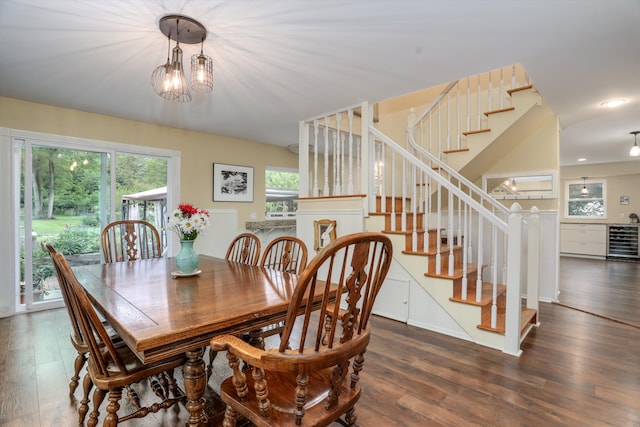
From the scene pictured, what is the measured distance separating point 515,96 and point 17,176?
531 centimetres

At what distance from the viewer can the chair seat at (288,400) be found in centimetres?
105

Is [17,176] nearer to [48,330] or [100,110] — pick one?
[100,110]

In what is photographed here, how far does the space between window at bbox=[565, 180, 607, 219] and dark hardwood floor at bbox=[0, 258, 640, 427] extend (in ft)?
19.5

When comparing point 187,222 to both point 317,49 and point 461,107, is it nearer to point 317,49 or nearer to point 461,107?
point 317,49

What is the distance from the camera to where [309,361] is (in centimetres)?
101

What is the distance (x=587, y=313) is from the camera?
11.0 ft

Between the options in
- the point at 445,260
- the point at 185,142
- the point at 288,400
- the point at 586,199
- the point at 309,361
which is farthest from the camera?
the point at 586,199

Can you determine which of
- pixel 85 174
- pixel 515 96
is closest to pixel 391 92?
pixel 515 96

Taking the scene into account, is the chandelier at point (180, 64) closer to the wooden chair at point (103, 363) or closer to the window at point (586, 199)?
the wooden chair at point (103, 363)

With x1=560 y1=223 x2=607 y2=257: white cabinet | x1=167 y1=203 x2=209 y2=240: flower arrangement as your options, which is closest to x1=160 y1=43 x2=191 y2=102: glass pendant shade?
x1=167 y1=203 x2=209 y2=240: flower arrangement

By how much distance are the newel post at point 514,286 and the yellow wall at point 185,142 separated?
12.2 feet

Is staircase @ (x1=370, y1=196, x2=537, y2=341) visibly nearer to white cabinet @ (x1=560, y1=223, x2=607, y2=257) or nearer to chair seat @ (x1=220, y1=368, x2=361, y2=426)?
chair seat @ (x1=220, y1=368, x2=361, y2=426)

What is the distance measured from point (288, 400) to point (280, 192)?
482 cm

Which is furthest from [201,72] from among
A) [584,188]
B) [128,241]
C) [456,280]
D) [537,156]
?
[584,188]
